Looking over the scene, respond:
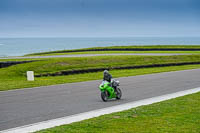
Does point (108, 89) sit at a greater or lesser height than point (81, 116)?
greater

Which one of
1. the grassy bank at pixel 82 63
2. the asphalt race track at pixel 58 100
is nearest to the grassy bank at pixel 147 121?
the asphalt race track at pixel 58 100

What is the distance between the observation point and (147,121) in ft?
32.0

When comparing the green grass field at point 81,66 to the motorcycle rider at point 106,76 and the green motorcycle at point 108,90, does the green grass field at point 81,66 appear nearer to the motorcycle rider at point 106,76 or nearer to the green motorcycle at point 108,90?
the green motorcycle at point 108,90

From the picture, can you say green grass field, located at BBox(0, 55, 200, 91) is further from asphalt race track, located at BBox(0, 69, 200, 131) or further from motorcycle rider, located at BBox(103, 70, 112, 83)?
motorcycle rider, located at BBox(103, 70, 112, 83)

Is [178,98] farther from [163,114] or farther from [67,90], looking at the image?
[67,90]

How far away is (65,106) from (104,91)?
1.76m

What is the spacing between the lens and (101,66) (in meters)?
31.4

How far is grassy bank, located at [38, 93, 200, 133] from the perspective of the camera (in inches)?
345

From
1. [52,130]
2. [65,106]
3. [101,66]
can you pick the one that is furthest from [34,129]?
[101,66]

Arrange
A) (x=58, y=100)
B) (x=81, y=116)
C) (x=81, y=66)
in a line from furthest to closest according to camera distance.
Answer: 1. (x=81, y=66)
2. (x=58, y=100)
3. (x=81, y=116)

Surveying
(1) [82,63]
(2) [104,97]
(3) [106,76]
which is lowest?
(1) [82,63]

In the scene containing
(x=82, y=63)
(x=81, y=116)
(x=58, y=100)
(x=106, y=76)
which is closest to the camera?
(x=81, y=116)

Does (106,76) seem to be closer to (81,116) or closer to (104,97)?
(104,97)

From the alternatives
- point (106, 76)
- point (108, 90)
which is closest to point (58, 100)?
point (108, 90)
